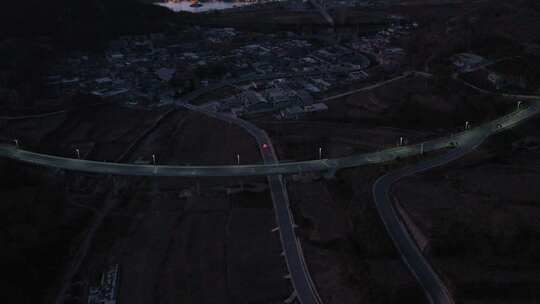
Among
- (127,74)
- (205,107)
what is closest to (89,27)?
(127,74)

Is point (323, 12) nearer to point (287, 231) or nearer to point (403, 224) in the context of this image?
point (287, 231)

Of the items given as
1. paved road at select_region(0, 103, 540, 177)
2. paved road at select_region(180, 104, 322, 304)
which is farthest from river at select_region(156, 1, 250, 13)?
paved road at select_region(0, 103, 540, 177)

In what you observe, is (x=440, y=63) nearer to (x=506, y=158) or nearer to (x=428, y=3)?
(x=506, y=158)

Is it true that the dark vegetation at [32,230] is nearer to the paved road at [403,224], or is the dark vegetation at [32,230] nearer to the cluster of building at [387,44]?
the paved road at [403,224]

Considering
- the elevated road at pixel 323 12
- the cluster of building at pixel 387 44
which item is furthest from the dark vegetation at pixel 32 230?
the elevated road at pixel 323 12

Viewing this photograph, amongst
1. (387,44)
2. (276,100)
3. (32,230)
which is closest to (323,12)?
(387,44)

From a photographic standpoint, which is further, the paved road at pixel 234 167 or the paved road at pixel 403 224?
the paved road at pixel 234 167

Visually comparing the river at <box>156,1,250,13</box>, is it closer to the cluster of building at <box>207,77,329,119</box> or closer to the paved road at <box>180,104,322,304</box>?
the cluster of building at <box>207,77,329,119</box>

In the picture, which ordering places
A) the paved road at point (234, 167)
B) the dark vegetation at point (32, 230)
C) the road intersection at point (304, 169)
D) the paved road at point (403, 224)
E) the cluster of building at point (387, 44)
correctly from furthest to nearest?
the cluster of building at point (387, 44) < the paved road at point (234, 167) < the dark vegetation at point (32, 230) < the road intersection at point (304, 169) < the paved road at point (403, 224)
